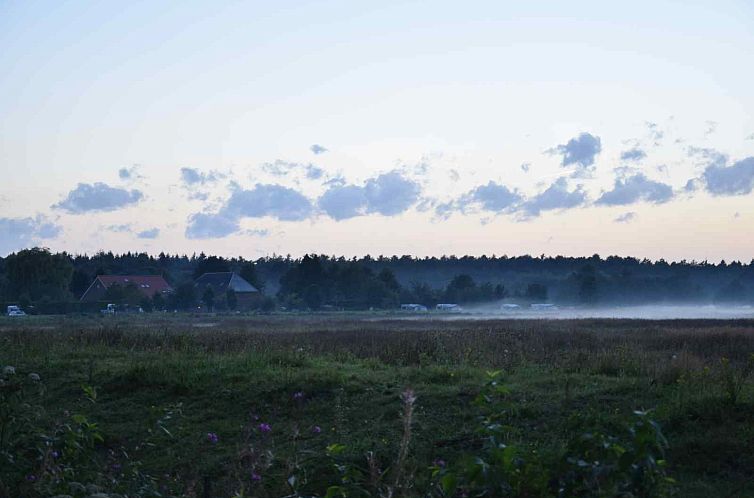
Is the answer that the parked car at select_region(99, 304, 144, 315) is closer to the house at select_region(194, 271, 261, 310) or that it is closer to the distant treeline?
the distant treeline

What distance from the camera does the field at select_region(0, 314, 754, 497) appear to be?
747cm

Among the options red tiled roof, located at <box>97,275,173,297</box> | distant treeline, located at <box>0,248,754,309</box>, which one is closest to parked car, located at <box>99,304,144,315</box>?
distant treeline, located at <box>0,248,754,309</box>

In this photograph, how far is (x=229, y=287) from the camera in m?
114

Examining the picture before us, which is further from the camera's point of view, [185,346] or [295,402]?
[185,346]

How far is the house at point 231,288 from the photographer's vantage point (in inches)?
4360

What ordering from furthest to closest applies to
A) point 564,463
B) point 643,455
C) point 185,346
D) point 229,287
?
point 229,287, point 185,346, point 564,463, point 643,455

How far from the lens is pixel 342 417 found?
39.6 feet

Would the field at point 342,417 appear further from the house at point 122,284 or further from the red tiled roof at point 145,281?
the red tiled roof at point 145,281

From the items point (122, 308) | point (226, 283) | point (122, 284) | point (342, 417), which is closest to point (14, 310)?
point (122, 308)

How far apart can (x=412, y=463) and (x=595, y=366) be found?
747 centimetres

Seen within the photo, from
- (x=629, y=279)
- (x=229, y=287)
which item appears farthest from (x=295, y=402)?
(x=629, y=279)

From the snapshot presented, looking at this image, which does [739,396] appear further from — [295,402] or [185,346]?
[185,346]

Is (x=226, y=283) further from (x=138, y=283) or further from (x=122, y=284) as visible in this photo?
(x=122, y=284)

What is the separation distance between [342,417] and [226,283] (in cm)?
10695
